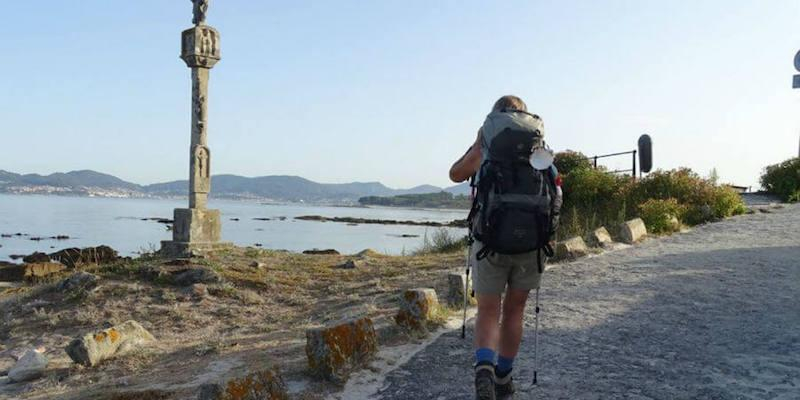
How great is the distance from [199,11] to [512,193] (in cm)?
1212

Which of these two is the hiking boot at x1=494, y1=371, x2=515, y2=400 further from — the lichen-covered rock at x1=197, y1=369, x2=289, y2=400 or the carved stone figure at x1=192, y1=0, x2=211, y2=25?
the carved stone figure at x1=192, y1=0, x2=211, y2=25

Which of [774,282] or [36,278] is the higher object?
[774,282]

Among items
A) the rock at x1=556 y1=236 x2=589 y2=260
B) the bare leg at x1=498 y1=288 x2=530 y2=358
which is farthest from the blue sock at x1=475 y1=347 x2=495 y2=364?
the rock at x1=556 y1=236 x2=589 y2=260

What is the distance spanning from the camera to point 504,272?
3.73 metres

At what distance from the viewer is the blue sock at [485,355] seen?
364 centimetres

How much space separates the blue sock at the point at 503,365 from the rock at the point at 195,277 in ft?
24.9

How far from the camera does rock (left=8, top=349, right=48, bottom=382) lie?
615 cm

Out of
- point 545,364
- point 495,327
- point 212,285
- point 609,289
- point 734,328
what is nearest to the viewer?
point 495,327

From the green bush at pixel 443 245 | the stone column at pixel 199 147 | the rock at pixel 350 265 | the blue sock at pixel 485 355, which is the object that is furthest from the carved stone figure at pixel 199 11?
the blue sock at pixel 485 355

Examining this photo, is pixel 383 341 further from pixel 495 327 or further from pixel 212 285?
pixel 212 285

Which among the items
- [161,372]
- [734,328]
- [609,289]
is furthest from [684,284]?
[161,372]

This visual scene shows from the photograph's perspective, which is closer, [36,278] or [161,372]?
[161,372]

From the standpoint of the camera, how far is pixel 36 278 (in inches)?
528

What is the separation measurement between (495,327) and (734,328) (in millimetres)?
3285
